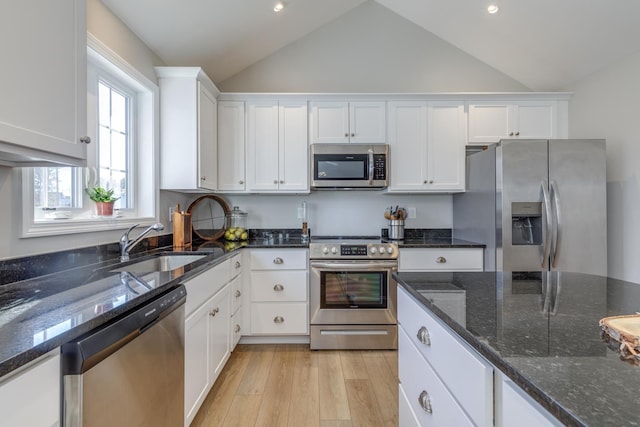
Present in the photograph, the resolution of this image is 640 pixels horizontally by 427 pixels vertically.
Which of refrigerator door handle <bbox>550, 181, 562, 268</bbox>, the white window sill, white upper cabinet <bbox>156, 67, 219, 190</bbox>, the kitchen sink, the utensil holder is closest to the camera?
the white window sill

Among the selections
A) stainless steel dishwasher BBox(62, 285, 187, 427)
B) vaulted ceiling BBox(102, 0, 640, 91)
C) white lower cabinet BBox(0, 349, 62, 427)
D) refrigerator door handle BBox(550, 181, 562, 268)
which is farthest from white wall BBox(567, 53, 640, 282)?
white lower cabinet BBox(0, 349, 62, 427)

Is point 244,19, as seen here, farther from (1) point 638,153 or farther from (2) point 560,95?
(1) point 638,153

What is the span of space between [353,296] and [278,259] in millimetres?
721

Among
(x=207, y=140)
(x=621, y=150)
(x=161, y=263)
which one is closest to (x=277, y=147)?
(x=207, y=140)

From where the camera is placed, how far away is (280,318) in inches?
109

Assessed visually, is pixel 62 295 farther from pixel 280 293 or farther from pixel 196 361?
pixel 280 293

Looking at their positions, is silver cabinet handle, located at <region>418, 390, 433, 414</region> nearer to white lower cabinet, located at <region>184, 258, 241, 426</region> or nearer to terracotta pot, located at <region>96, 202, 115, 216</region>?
white lower cabinet, located at <region>184, 258, 241, 426</region>

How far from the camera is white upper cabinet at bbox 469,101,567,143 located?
119 inches

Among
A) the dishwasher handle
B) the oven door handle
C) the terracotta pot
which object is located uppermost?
the terracotta pot

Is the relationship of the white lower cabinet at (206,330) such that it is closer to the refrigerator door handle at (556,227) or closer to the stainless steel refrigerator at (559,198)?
the stainless steel refrigerator at (559,198)

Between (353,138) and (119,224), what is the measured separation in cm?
203

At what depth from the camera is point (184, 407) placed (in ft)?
5.08

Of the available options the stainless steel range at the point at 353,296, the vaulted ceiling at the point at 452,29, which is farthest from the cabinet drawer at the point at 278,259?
the vaulted ceiling at the point at 452,29

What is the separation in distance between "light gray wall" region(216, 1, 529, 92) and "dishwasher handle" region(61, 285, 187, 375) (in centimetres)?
266
